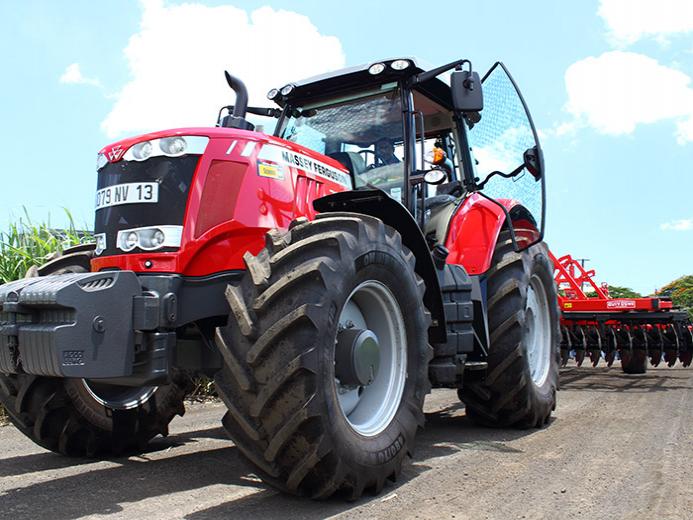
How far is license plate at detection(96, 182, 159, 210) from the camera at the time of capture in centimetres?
357

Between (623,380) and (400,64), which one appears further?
(623,380)

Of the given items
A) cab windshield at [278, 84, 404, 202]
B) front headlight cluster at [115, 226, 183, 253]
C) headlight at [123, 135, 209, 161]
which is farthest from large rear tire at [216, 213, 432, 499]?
cab windshield at [278, 84, 404, 202]

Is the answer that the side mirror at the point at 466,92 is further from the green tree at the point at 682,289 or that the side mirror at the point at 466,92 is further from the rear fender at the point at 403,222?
the green tree at the point at 682,289

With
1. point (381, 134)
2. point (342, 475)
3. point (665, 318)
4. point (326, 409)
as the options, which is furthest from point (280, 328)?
point (665, 318)

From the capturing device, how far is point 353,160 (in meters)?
4.99

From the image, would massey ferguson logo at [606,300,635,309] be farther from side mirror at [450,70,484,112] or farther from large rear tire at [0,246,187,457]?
large rear tire at [0,246,187,457]

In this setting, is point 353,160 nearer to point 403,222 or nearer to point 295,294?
point 403,222

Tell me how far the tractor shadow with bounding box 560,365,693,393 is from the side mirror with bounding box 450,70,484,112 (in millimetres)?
5004

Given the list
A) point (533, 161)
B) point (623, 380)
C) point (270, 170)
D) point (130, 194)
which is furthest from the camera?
point (623, 380)

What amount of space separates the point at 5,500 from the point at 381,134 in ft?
10.8

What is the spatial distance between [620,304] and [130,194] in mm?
8169

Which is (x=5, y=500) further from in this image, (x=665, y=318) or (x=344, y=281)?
(x=665, y=318)

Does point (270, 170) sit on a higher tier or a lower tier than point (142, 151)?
lower

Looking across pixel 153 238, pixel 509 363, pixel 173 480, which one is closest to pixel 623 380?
pixel 509 363
